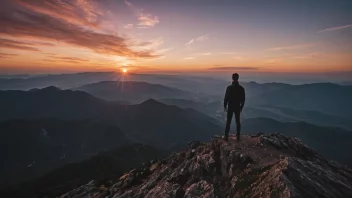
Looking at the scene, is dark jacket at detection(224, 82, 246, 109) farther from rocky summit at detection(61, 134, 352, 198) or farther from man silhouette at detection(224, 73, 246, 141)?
rocky summit at detection(61, 134, 352, 198)

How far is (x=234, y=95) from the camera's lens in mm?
22375

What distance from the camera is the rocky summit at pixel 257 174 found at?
15.6m

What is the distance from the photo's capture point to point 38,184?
161500 mm

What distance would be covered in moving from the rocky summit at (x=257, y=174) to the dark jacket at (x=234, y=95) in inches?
189

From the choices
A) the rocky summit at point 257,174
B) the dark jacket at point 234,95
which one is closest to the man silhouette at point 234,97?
the dark jacket at point 234,95

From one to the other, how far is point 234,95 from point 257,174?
7446mm

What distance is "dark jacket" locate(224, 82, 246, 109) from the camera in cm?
2209

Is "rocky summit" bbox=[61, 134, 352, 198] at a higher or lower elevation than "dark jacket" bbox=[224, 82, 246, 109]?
lower

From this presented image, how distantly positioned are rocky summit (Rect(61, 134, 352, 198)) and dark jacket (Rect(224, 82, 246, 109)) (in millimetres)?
4790

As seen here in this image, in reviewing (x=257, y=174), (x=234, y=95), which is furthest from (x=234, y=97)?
(x=257, y=174)

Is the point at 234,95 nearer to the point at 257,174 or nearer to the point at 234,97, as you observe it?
the point at 234,97

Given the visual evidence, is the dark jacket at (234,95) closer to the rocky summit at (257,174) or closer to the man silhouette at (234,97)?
the man silhouette at (234,97)

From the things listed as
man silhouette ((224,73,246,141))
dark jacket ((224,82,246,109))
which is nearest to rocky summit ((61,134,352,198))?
man silhouette ((224,73,246,141))

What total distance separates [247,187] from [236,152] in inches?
222
